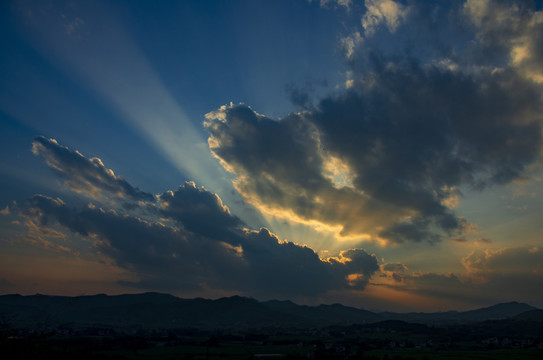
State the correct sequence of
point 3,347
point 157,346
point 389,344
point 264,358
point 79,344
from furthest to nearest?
point 389,344 < point 157,346 < point 79,344 < point 264,358 < point 3,347

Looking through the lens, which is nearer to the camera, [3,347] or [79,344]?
[3,347]

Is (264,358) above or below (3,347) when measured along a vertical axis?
below

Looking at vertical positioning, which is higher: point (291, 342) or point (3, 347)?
point (3, 347)

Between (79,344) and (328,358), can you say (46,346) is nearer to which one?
(328,358)

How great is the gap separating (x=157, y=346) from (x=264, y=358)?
231 feet

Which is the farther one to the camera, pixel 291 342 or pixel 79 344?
pixel 291 342

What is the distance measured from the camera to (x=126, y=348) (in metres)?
155

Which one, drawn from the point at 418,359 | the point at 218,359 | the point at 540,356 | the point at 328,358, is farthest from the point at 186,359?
the point at 540,356

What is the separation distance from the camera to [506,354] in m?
132

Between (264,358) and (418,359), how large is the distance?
58902mm

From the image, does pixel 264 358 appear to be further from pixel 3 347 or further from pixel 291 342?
pixel 3 347

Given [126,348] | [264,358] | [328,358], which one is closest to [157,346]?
[126,348]

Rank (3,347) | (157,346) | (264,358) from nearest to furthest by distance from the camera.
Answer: (3,347) < (264,358) < (157,346)

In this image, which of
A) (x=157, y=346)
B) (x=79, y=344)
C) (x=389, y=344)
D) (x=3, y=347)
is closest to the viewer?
(x=3, y=347)
